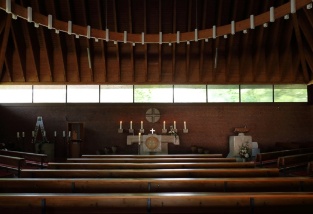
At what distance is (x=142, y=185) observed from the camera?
4.22 metres

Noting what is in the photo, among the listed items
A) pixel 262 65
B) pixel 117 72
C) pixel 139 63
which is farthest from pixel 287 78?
pixel 117 72

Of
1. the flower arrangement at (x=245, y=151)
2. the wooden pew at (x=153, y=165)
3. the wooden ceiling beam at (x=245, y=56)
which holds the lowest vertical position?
the flower arrangement at (x=245, y=151)

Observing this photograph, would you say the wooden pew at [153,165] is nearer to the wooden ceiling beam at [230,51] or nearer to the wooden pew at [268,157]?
the wooden pew at [268,157]

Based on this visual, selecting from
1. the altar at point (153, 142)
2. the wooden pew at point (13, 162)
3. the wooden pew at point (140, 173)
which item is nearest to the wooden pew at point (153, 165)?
the wooden pew at point (13, 162)

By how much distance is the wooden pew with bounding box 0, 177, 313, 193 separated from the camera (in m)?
4.17

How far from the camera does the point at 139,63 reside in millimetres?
11750

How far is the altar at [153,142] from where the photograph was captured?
11.4 meters

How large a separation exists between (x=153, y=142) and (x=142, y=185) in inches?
284

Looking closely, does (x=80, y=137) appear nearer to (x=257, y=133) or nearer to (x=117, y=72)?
(x=117, y=72)

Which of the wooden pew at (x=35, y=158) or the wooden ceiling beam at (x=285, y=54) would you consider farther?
the wooden ceiling beam at (x=285, y=54)

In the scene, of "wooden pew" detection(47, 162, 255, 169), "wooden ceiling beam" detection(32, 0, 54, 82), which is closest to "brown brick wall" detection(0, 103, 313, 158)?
"wooden ceiling beam" detection(32, 0, 54, 82)

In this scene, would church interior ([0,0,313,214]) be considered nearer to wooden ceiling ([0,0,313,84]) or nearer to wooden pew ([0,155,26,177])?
wooden ceiling ([0,0,313,84])

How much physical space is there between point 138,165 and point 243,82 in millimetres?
7176

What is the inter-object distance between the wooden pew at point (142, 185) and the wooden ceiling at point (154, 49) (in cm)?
670
